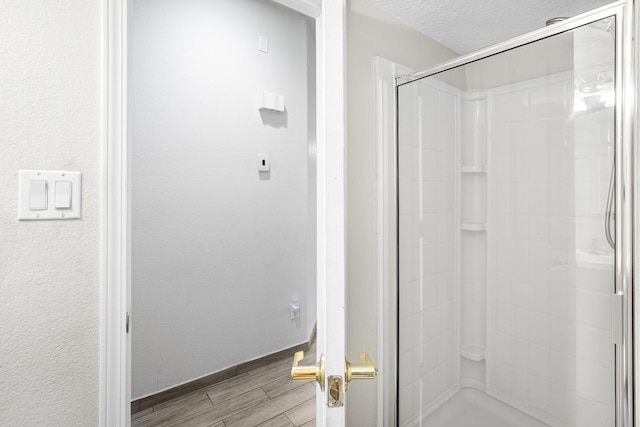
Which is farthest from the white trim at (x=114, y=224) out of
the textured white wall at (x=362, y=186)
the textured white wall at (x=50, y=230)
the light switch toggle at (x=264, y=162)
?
the light switch toggle at (x=264, y=162)

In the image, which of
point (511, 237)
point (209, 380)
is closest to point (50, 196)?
point (511, 237)

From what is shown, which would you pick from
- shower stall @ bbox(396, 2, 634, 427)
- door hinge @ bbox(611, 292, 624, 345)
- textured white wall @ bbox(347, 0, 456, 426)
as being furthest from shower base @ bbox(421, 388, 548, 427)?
door hinge @ bbox(611, 292, 624, 345)

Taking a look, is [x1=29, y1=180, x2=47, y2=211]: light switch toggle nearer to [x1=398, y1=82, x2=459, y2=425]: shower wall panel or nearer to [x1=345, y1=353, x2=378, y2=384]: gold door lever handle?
[x1=345, y1=353, x2=378, y2=384]: gold door lever handle

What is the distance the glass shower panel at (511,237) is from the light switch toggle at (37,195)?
1155 millimetres

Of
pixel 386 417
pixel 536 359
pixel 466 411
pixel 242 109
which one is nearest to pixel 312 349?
pixel 386 417

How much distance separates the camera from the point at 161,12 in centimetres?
167

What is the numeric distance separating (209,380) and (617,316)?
77.8 inches

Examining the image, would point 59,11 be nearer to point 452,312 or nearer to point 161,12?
point 161,12

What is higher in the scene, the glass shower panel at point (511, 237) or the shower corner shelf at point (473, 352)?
the glass shower panel at point (511, 237)

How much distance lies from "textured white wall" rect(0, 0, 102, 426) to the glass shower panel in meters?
1.07

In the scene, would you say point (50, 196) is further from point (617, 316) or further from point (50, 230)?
point (617, 316)

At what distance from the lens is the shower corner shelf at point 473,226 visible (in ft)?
3.67

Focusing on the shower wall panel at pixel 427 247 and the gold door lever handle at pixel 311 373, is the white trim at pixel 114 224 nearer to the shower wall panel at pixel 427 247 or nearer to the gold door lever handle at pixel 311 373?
the gold door lever handle at pixel 311 373

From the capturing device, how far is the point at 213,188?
1903 millimetres
